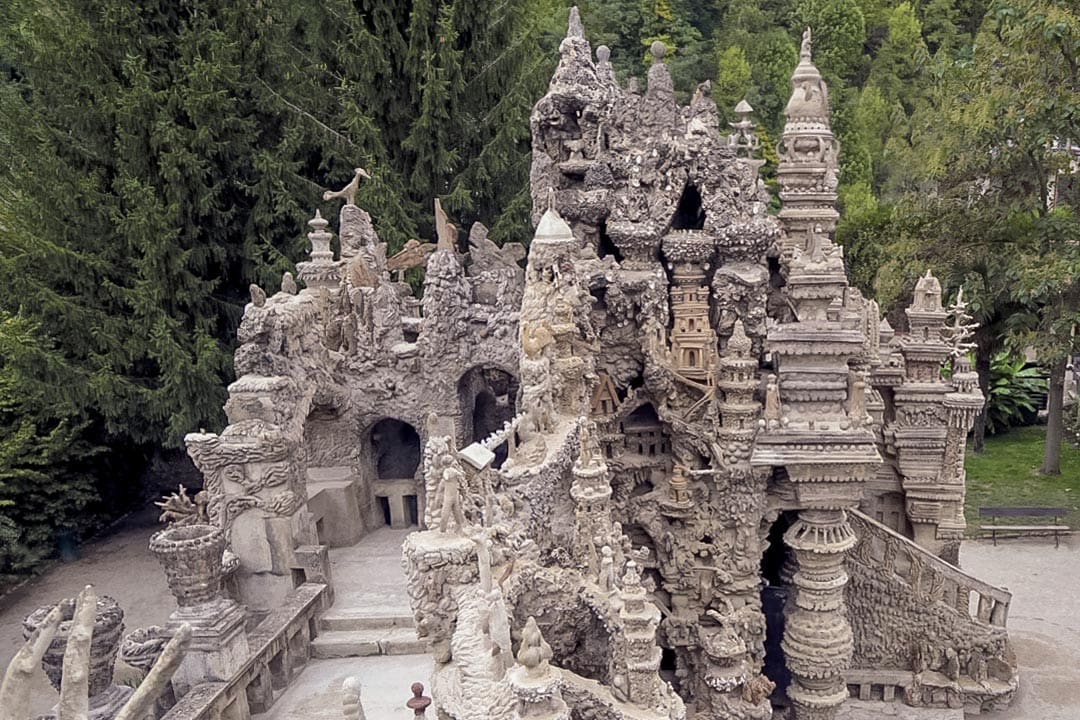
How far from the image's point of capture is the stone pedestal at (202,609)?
11445 millimetres

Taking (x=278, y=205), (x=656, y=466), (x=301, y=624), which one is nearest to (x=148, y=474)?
(x=278, y=205)

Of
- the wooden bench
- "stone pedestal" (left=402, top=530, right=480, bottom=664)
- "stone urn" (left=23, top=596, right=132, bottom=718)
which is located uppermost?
"stone pedestal" (left=402, top=530, right=480, bottom=664)

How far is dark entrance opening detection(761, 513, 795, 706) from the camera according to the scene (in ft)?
51.2

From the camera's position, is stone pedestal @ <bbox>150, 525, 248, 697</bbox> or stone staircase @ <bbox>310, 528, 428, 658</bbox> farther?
stone staircase @ <bbox>310, 528, 428, 658</bbox>

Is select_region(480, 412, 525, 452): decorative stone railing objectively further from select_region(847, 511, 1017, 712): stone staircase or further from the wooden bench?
the wooden bench

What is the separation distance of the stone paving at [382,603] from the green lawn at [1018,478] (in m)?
2.21

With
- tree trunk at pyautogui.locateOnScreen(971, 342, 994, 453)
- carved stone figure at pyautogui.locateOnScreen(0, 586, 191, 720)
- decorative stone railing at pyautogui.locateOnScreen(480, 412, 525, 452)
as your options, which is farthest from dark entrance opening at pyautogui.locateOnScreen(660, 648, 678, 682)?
tree trunk at pyautogui.locateOnScreen(971, 342, 994, 453)

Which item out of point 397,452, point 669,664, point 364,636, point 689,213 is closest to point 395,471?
point 397,452

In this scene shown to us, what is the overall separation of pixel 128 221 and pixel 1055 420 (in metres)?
25.3

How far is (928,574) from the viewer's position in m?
14.8

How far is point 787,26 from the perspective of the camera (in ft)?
133

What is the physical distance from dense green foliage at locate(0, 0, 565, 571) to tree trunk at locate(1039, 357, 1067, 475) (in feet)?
61.3

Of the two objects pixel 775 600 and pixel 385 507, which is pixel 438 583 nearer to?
pixel 385 507

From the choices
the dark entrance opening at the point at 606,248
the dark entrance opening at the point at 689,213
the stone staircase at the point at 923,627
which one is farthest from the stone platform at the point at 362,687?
the dark entrance opening at the point at 689,213
